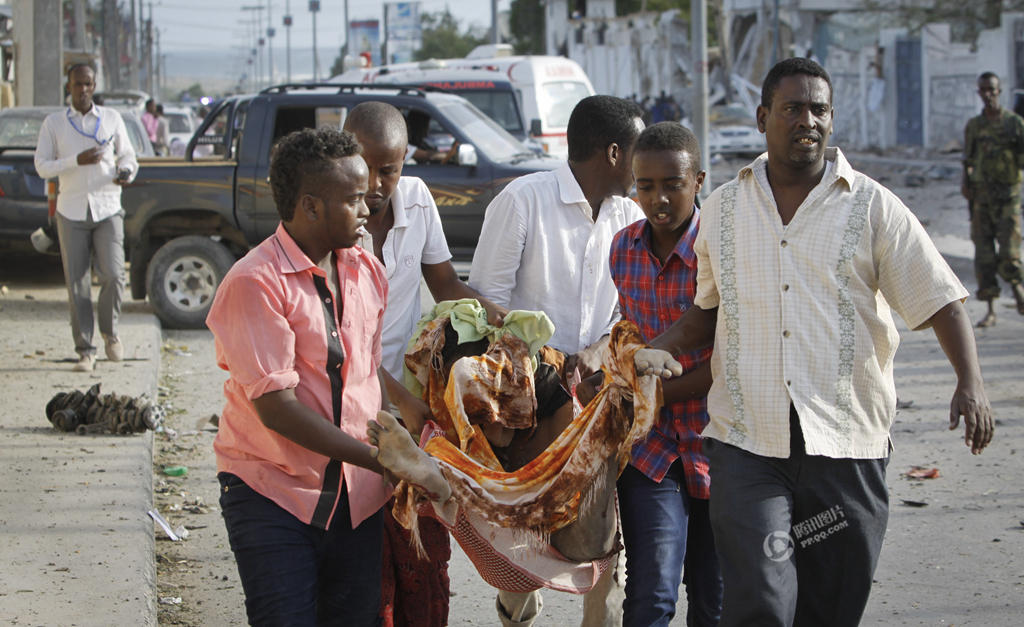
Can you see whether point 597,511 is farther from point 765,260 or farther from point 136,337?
point 136,337

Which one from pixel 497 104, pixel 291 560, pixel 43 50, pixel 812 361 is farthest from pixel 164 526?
pixel 43 50

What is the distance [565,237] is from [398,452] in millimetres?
1275

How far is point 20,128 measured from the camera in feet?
41.6

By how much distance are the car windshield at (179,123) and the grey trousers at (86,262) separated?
1079 inches

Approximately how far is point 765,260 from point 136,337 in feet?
24.6

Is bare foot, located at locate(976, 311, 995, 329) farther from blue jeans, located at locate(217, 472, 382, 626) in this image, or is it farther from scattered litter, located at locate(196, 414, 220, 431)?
blue jeans, located at locate(217, 472, 382, 626)

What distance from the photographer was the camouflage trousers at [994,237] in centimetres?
1025

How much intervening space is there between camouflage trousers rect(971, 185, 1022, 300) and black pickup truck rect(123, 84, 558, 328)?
3868 millimetres

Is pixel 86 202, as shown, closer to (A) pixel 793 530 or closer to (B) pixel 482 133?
(B) pixel 482 133

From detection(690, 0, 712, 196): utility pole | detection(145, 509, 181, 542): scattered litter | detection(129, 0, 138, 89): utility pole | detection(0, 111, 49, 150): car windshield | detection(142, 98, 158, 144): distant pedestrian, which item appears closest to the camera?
detection(145, 509, 181, 542): scattered litter

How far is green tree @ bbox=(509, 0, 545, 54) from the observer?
64.0 m

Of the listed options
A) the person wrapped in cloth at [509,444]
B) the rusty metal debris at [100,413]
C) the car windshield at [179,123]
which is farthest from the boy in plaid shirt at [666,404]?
the car windshield at [179,123]

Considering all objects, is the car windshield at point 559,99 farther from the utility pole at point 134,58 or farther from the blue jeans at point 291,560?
the utility pole at point 134,58

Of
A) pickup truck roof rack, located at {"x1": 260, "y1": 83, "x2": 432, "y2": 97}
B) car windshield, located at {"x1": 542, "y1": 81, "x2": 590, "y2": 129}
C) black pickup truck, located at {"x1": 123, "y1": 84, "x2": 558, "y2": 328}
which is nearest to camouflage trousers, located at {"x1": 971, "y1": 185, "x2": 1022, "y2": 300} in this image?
black pickup truck, located at {"x1": 123, "y1": 84, "x2": 558, "y2": 328}
